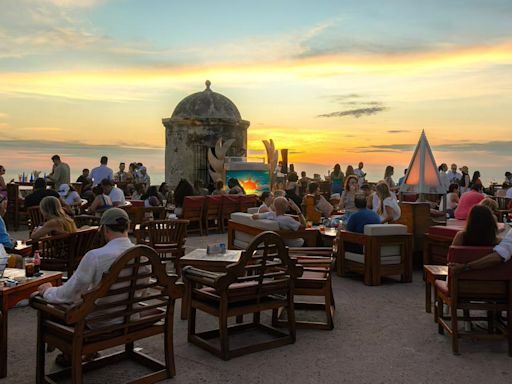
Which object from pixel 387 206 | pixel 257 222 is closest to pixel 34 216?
pixel 257 222

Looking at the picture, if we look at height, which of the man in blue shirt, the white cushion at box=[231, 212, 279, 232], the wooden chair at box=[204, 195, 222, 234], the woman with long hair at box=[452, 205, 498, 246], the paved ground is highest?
the woman with long hair at box=[452, 205, 498, 246]

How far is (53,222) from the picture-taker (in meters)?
6.35

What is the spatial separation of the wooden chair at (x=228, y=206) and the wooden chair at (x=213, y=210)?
3.8 inches

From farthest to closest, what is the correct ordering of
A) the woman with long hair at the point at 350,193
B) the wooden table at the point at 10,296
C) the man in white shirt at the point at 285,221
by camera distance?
the woman with long hair at the point at 350,193, the man in white shirt at the point at 285,221, the wooden table at the point at 10,296

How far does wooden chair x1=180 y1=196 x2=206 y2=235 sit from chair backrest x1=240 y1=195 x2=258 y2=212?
3.93 ft

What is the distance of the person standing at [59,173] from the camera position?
44.6 ft

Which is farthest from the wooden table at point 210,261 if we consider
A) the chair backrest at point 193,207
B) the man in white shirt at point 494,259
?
the chair backrest at point 193,207

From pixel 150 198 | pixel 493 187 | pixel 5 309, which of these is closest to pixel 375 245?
pixel 5 309

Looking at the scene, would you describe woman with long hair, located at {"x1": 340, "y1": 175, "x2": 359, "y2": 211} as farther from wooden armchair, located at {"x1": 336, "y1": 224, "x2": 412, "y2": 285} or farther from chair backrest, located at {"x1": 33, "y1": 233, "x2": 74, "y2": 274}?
chair backrest, located at {"x1": 33, "y1": 233, "x2": 74, "y2": 274}

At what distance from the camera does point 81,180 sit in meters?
16.6

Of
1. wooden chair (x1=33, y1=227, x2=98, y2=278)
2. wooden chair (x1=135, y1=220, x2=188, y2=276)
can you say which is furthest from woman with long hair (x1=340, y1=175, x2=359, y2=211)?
wooden chair (x1=33, y1=227, x2=98, y2=278)

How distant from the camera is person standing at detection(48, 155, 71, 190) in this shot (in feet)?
44.6

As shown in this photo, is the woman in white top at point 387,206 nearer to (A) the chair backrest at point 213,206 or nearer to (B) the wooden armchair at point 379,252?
(B) the wooden armchair at point 379,252

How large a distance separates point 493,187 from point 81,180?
14.8m
